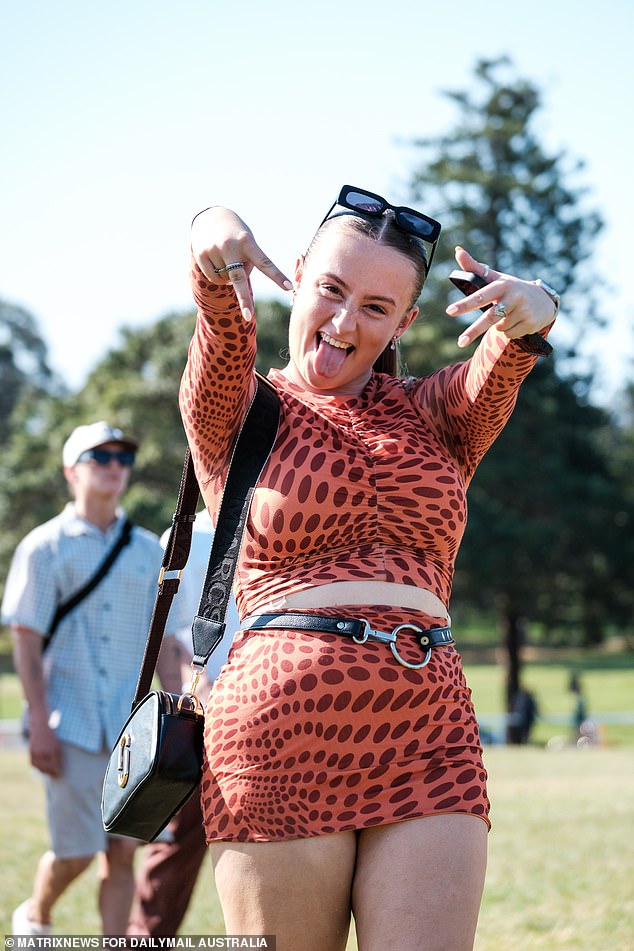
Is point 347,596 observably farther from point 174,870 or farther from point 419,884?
point 174,870

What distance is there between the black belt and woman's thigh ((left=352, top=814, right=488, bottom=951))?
1.16 ft

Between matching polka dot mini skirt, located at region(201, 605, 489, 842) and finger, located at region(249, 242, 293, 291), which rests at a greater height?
finger, located at region(249, 242, 293, 291)

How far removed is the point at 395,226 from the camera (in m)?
2.99

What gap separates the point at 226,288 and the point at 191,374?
0.28 meters

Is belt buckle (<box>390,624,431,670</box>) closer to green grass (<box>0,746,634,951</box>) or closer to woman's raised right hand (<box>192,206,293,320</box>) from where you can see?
woman's raised right hand (<box>192,206,293,320</box>)

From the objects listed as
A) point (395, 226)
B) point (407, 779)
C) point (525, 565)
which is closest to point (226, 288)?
point (395, 226)

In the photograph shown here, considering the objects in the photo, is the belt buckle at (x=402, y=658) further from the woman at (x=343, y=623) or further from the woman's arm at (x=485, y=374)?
the woman's arm at (x=485, y=374)

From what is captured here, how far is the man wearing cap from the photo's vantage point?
18.2 ft

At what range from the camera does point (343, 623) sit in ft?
8.63

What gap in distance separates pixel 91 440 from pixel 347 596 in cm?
368

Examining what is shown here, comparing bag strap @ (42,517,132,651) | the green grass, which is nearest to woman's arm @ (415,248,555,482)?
bag strap @ (42,517,132,651)

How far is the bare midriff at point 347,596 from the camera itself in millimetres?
2678

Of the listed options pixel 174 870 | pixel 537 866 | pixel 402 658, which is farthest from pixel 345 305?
pixel 537 866

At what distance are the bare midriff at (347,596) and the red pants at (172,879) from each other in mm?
2754
